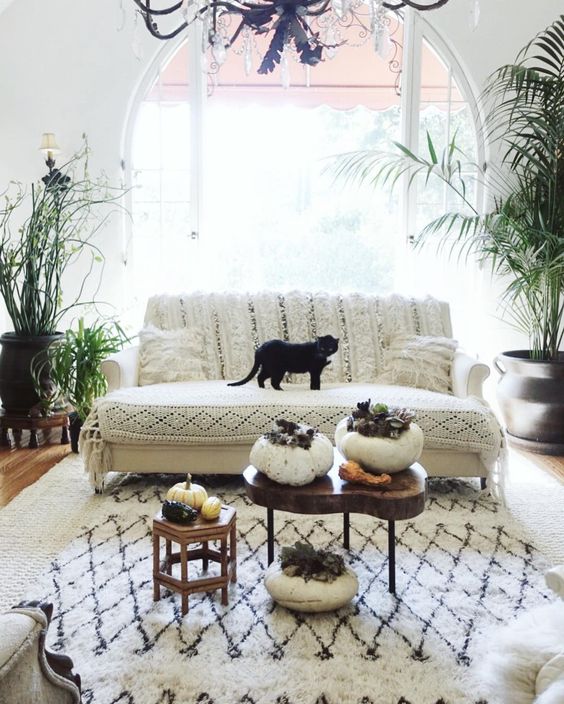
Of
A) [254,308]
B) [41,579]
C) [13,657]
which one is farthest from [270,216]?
[13,657]

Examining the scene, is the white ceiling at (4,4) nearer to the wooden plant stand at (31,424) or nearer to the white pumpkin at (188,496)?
the wooden plant stand at (31,424)

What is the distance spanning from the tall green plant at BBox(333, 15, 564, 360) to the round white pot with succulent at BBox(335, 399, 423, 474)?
207 centimetres

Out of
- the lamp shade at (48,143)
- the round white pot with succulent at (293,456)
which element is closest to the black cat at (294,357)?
the round white pot with succulent at (293,456)

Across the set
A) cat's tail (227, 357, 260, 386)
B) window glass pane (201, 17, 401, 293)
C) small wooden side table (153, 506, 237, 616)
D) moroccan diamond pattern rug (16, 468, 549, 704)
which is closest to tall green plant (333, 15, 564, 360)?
window glass pane (201, 17, 401, 293)

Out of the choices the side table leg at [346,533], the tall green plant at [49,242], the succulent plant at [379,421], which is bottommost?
the side table leg at [346,533]

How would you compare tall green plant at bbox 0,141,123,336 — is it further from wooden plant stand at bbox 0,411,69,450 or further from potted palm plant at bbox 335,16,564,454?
potted palm plant at bbox 335,16,564,454

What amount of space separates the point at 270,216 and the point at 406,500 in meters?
3.29

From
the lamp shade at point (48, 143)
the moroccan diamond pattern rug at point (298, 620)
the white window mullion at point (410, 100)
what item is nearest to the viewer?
the moroccan diamond pattern rug at point (298, 620)

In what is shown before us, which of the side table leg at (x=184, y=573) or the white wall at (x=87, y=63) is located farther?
the white wall at (x=87, y=63)

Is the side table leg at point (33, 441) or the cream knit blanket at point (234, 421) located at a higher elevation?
the cream knit blanket at point (234, 421)

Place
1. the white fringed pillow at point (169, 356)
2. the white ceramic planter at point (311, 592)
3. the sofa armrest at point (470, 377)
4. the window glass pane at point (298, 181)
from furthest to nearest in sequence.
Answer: the window glass pane at point (298, 181) < the white fringed pillow at point (169, 356) < the sofa armrest at point (470, 377) < the white ceramic planter at point (311, 592)

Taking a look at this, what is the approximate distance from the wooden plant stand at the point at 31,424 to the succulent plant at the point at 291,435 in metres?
2.13

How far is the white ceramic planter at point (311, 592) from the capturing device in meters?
2.09

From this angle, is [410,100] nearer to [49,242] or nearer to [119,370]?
[49,242]
